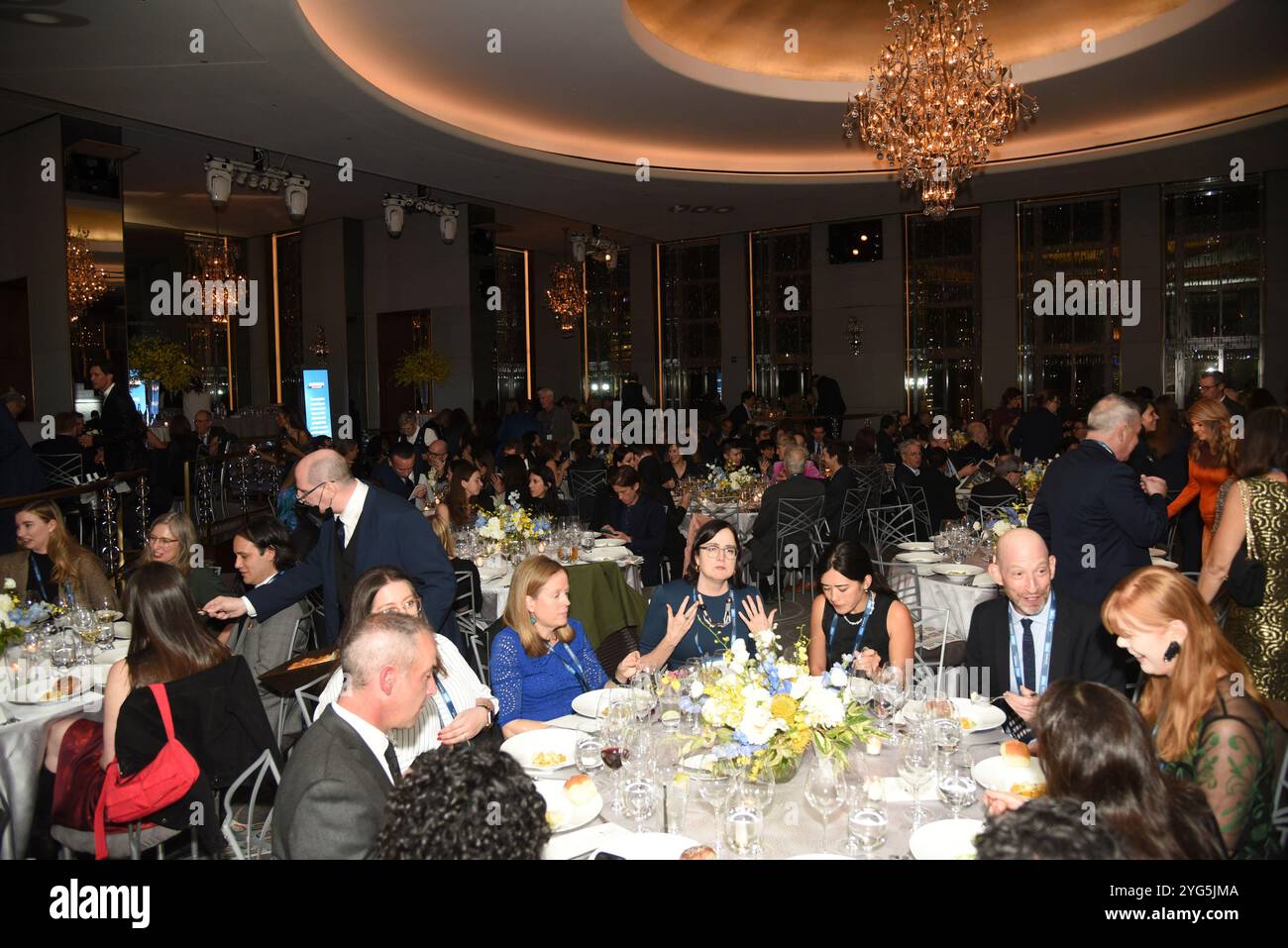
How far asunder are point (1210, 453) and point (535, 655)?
12.4 ft

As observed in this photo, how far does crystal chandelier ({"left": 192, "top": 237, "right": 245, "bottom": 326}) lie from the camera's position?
1466cm

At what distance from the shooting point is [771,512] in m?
7.46

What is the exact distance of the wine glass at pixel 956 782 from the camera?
2.30 meters

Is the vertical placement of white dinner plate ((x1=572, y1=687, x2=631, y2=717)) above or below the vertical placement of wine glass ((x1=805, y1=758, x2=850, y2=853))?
below

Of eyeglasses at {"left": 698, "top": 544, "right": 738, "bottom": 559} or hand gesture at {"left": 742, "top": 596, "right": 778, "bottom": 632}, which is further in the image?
eyeglasses at {"left": 698, "top": 544, "right": 738, "bottom": 559}

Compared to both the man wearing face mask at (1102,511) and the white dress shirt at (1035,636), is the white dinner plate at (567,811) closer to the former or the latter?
the white dress shirt at (1035,636)

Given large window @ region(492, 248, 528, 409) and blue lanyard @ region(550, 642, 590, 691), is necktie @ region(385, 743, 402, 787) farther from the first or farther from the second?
large window @ region(492, 248, 528, 409)

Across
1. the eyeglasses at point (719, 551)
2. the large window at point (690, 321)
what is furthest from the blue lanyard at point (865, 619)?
the large window at point (690, 321)

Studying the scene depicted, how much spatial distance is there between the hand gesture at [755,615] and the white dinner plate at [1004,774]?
1103mm

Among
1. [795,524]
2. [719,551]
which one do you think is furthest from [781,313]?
[719,551]

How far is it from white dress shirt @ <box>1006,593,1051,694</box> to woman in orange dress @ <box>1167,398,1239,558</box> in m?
2.04

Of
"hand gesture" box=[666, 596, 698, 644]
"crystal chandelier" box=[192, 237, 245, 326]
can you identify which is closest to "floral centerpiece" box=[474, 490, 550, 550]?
"hand gesture" box=[666, 596, 698, 644]
